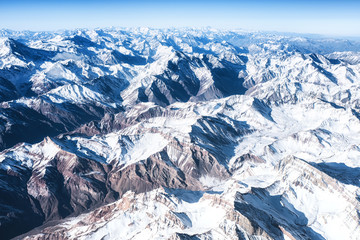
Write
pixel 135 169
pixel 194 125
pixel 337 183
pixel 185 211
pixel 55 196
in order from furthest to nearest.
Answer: pixel 194 125
pixel 135 169
pixel 55 196
pixel 337 183
pixel 185 211

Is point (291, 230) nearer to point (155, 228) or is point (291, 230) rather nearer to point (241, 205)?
point (241, 205)

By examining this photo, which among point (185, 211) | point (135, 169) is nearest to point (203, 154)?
point (135, 169)

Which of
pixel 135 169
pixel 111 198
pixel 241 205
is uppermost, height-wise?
pixel 241 205

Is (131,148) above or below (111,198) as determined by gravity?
above

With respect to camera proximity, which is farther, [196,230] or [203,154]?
[203,154]

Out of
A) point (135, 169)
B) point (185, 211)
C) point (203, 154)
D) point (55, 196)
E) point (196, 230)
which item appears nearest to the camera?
point (196, 230)

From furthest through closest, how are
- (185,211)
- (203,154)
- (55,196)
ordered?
(203,154), (55,196), (185,211)

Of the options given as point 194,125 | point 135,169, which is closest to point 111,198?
point 135,169

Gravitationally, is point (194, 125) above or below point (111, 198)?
above

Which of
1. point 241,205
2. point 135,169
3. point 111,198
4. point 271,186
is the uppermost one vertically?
point 241,205
